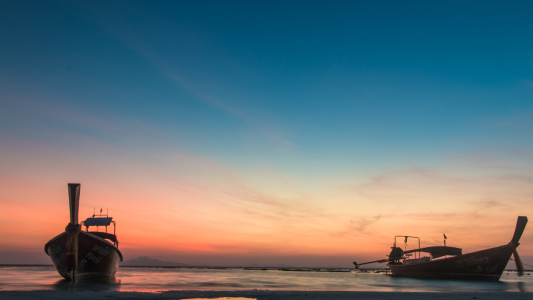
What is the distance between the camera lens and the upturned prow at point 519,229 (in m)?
45.4

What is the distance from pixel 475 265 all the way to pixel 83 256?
2050 inches

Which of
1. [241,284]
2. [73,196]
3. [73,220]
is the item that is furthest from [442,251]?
[73,196]

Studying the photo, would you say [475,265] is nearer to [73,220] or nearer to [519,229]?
[519,229]

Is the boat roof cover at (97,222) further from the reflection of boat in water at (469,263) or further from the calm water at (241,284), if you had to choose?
the reflection of boat in water at (469,263)

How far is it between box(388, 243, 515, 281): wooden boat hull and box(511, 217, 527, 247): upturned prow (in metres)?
0.68

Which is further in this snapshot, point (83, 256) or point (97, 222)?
point (97, 222)

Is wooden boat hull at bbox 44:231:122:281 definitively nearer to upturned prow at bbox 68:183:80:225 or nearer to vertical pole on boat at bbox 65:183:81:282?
vertical pole on boat at bbox 65:183:81:282

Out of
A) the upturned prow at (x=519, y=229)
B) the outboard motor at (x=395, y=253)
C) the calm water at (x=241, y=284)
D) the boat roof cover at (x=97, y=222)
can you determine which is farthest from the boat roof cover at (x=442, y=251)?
the boat roof cover at (x=97, y=222)

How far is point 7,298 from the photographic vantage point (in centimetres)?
1664

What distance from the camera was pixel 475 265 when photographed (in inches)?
1933

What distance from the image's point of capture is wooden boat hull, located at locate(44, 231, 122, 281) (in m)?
34.3

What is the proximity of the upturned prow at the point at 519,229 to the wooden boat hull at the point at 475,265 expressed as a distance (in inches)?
26.9

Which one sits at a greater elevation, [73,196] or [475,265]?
[73,196]

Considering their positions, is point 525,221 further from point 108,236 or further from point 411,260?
point 108,236
